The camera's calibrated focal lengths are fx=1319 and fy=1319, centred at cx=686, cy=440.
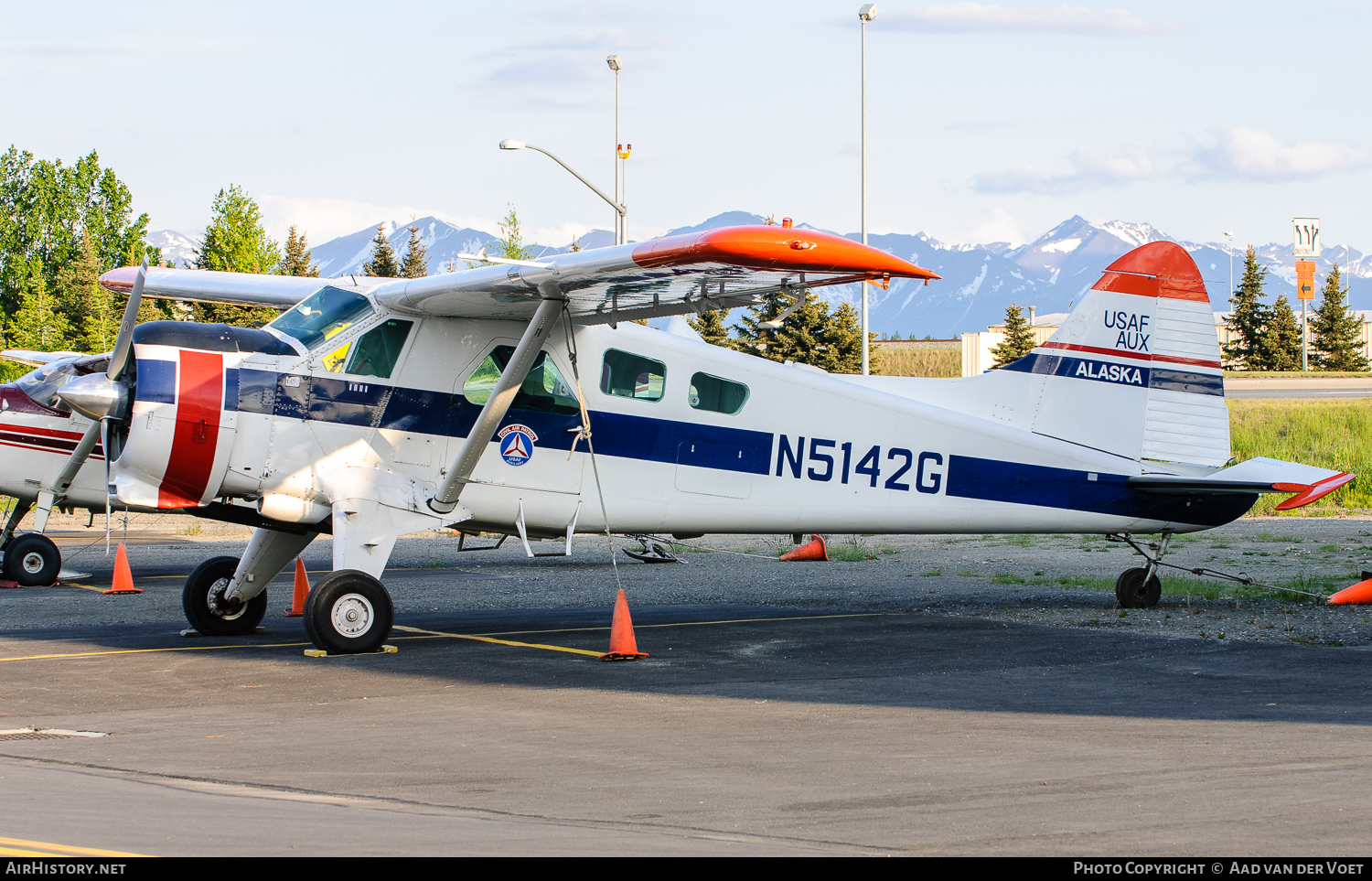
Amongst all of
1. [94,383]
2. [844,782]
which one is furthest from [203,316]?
[844,782]

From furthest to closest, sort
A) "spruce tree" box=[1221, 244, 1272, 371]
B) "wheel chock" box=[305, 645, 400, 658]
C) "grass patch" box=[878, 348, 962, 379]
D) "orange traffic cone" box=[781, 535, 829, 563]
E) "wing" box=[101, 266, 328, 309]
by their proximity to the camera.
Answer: "grass patch" box=[878, 348, 962, 379], "spruce tree" box=[1221, 244, 1272, 371], "orange traffic cone" box=[781, 535, 829, 563], "wing" box=[101, 266, 328, 309], "wheel chock" box=[305, 645, 400, 658]

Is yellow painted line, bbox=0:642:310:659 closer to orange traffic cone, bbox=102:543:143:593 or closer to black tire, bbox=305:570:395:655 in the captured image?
black tire, bbox=305:570:395:655

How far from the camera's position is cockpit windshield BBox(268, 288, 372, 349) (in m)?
11.1

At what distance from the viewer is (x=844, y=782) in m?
6.19

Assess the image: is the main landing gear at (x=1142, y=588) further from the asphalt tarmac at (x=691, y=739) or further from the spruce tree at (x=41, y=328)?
the spruce tree at (x=41, y=328)

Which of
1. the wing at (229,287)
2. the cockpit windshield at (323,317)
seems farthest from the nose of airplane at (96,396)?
the wing at (229,287)

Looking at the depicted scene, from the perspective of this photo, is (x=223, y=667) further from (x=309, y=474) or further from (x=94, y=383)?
(x=94, y=383)

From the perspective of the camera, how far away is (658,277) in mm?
10195

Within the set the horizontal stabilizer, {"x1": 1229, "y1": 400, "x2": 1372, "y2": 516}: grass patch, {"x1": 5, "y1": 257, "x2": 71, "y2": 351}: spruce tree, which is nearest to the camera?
the horizontal stabilizer

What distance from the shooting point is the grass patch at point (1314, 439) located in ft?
95.9

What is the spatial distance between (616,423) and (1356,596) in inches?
304

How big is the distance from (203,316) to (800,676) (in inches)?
1382

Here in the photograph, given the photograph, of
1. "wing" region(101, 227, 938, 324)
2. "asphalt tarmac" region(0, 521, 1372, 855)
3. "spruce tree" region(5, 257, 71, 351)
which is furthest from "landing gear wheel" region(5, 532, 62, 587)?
"spruce tree" region(5, 257, 71, 351)

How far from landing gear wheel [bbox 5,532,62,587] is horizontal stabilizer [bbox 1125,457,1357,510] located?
12.8 meters
